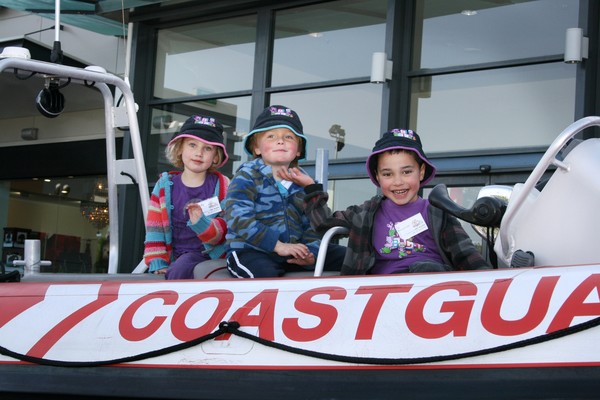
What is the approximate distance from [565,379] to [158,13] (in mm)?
9227

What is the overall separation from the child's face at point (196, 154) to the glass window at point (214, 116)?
18.5 feet

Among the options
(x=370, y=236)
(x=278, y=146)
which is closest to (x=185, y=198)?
(x=278, y=146)

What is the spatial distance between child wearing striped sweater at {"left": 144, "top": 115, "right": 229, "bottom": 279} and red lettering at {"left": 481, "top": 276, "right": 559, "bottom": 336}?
2035 millimetres

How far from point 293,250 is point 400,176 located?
58 cm

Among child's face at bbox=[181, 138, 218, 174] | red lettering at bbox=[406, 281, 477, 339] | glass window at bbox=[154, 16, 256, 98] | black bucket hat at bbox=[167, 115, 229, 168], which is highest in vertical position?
glass window at bbox=[154, 16, 256, 98]

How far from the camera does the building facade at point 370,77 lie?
29.1 feet

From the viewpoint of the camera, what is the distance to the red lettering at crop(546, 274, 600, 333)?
116 inches

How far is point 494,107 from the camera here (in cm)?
916

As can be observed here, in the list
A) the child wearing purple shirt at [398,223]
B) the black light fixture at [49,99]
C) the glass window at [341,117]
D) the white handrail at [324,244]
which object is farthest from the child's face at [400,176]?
the glass window at [341,117]

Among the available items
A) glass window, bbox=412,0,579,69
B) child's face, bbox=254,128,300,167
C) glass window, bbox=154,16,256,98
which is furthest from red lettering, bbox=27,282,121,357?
→ glass window, bbox=154,16,256,98

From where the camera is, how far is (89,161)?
1304 cm

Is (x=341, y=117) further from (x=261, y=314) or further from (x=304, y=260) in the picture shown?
(x=261, y=314)

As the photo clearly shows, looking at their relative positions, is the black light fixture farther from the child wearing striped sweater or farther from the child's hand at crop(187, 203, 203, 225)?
the child's hand at crop(187, 203, 203, 225)

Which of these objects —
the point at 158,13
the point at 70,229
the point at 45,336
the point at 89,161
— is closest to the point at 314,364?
the point at 45,336
